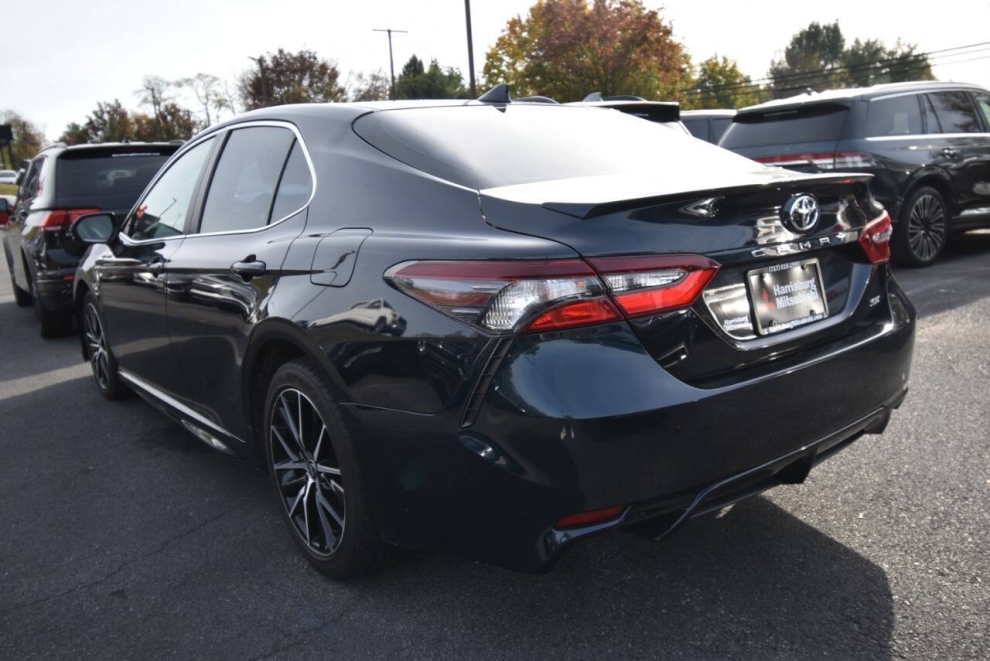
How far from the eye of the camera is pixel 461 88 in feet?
239

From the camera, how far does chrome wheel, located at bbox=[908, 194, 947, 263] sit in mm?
Result: 8828

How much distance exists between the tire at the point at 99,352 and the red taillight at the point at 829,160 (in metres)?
6.71

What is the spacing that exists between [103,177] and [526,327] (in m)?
7.01

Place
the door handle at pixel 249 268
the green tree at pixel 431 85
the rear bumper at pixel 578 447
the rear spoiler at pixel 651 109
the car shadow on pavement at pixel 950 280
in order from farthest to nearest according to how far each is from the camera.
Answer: the green tree at pixel 431 85 → the car shadow on pavement at pixel 950 280 → the rear spoiler at pixel 651 109 → the door handle at pixel 249 268 → the rear bumper at pixel 578 447

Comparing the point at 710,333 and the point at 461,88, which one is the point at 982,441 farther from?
the point at 461,88

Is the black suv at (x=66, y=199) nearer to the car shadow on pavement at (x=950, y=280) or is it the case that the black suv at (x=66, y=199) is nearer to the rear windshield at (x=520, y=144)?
the rear windshield at (x=520, y=144)

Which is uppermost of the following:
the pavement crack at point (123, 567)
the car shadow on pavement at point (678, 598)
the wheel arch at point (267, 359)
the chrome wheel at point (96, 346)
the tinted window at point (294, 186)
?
the tinted window at point (294, 186)

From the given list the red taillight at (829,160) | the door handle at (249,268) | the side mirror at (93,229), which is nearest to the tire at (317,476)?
the door handle at (249,268)

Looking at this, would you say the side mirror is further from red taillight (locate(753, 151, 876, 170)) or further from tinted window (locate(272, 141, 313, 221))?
red taillight (locate(753, 151, 876, 170))

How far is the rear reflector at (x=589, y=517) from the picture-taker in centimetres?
226

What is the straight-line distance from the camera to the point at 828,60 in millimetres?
118688

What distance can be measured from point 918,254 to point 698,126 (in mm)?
4200

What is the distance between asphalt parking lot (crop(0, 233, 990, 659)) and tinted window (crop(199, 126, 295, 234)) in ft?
4.00

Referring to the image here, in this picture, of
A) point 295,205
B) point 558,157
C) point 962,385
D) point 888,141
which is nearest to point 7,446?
point 295,205
